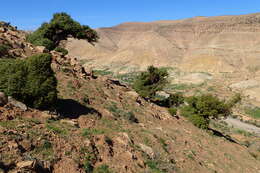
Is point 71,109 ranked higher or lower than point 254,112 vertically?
higher

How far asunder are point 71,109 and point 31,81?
342 centimetres

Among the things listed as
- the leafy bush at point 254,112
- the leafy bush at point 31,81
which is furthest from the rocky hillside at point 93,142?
the leafy bush at point 254,112

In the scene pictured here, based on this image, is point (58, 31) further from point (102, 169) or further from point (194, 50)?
point (194, 50)

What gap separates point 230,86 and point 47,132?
7324cm

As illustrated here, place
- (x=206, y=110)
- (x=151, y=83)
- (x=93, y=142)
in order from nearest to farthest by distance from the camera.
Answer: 1. (x=93, y=142)
2. (x=206, y=110)
3. (x=151, y=83)

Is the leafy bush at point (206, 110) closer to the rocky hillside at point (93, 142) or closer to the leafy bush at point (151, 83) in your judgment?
the rocky hillside at point (93, 142)

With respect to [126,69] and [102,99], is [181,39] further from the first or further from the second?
[102,99]

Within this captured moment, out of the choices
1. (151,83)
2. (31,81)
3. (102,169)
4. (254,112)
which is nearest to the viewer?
(102,169)

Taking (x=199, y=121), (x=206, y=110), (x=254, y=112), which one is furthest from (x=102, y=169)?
(x=254, y=112)

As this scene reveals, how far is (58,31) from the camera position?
30.8 m

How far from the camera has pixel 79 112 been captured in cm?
1500

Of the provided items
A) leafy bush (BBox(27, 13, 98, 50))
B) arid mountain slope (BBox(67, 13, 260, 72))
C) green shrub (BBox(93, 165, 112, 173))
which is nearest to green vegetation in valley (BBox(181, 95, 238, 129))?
leafy bush (BBox(27, 13, 98, 50))

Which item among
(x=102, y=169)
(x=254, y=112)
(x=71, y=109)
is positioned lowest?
(x=254, y=112)

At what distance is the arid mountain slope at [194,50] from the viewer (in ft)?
343
